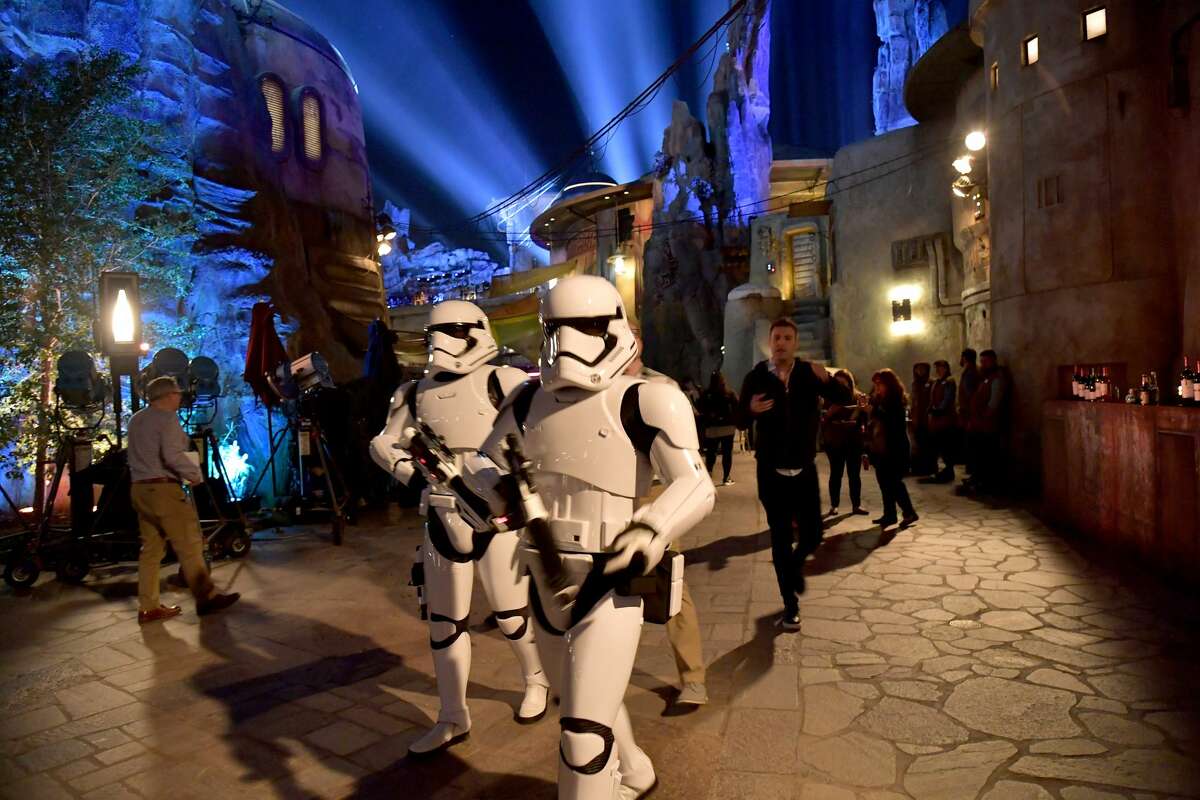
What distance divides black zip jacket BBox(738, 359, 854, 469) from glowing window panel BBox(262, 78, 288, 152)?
17.4m

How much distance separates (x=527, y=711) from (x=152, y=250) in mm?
12674

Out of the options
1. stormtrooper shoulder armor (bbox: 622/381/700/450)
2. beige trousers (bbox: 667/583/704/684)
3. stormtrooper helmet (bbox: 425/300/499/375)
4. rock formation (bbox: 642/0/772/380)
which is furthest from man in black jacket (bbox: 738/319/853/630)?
rock formation (bbox: 642/0/772/380)

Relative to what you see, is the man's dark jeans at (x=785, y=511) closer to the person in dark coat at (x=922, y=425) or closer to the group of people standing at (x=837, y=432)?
the group of people standing at (x=837, y=432)

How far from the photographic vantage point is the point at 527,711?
3.77m

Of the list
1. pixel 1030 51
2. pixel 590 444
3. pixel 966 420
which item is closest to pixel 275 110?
pixel 1030 51

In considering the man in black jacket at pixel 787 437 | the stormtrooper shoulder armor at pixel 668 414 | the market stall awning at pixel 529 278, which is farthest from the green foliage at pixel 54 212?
the market stall awning at pixel 529 278

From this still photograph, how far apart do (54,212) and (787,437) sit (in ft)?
35.4

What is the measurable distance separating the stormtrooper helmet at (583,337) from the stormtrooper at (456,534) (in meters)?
1.17

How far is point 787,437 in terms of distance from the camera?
4883 mm

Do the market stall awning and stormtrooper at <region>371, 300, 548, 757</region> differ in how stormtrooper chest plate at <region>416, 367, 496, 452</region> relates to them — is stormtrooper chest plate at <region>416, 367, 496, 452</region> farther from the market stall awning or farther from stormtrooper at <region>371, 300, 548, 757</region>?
the market stall awning

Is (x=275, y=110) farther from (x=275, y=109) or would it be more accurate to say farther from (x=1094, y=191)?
(x=1094, y=191)

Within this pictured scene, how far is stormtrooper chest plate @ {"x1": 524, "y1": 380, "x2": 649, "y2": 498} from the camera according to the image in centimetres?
253

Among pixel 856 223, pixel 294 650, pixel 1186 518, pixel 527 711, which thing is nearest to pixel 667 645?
pixel 527 711

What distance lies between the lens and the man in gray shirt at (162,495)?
19.1 ft
